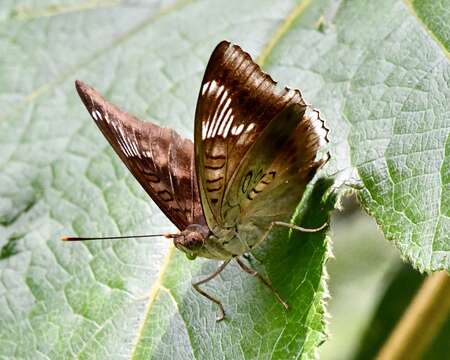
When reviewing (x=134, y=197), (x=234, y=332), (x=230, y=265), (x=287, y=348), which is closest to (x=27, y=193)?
(x=134, y=197)

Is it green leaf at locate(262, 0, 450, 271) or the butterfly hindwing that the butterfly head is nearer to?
the butterfly hindwing

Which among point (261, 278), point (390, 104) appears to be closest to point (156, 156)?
point (261, 278)

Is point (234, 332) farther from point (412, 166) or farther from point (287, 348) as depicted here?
point (412, 166)

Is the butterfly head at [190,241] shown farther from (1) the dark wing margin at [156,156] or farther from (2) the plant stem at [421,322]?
(2) the plant stem at [421,322]

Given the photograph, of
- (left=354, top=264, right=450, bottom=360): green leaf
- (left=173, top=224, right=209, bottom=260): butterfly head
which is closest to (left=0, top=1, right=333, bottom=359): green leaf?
(left=173, top=224, right=209, bottom=260): butterfly head

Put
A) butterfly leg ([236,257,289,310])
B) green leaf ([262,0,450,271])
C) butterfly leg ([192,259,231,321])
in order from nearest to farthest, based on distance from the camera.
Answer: green leaf ([262,0,450,271]) < butterfly leg ([236,257,289,310]) < butterfly leg ([192,259,231,321])

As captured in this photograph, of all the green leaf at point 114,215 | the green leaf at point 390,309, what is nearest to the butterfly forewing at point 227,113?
the green leaf at point 114,215

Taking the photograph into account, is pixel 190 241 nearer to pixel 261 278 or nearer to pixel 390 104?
pixel 261 278
